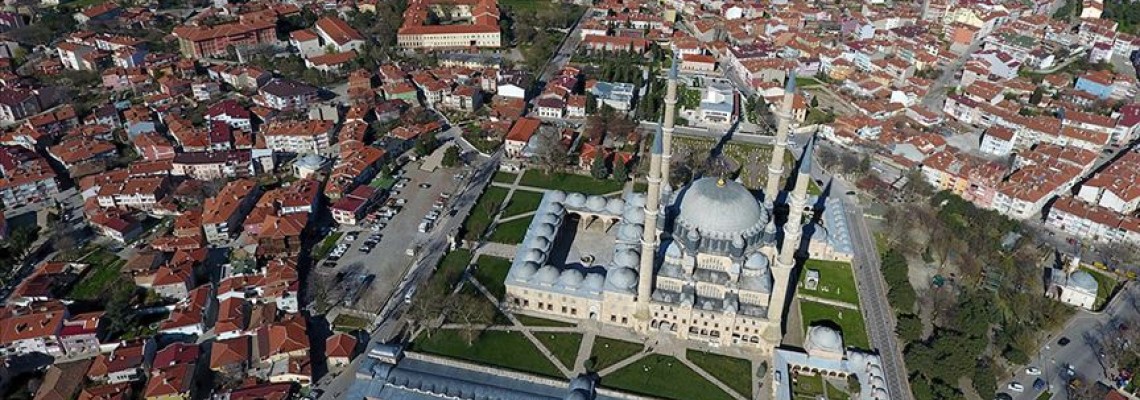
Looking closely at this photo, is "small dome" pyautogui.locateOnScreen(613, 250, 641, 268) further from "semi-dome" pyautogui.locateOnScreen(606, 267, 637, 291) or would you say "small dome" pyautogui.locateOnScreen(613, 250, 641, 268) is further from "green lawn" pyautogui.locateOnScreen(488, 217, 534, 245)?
"green lawn" pyautogui.locateOnScreen(488, 217, 534, 245)

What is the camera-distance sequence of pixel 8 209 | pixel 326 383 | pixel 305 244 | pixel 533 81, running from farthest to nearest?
1. pixel 533 81
2. pixel 8 209
3. pixel 305 244
4. pixel 326 383

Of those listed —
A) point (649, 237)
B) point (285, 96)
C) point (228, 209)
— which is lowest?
point (228, 209)

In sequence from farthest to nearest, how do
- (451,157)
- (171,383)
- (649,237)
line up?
(451,157) → (649,237) → (171,383)

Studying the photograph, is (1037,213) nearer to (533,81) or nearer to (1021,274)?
(1021,274)

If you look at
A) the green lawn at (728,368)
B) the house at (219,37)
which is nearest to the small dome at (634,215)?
the green lawn at (728,368)

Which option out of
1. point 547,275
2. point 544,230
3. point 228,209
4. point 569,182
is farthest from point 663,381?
point 228,209

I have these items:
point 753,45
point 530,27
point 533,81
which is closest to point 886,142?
point 753,45

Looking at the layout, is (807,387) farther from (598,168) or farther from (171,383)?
(171,383)
